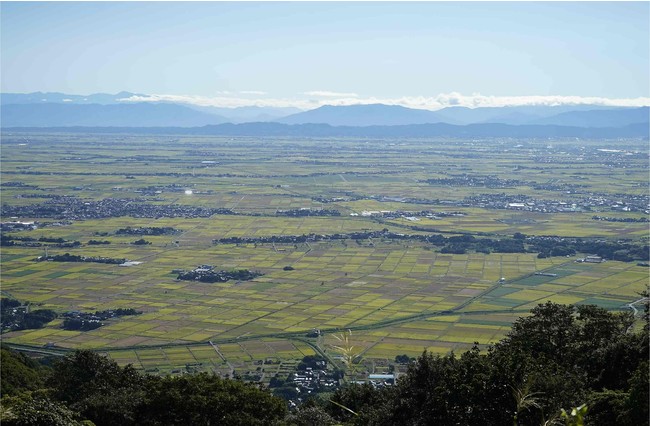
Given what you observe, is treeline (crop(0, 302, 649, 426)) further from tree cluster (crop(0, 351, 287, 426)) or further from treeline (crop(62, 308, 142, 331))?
treeline (crop(62, 308, 142, 331))

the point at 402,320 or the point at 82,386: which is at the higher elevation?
the point at 82,386

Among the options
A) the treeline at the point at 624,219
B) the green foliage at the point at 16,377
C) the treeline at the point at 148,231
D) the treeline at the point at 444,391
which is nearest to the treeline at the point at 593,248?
the treeline at the point at 624,219

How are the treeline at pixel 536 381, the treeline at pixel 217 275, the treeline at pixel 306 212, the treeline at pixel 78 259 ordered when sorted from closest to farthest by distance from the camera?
1. the treeline at pixel 536 381
2. the treeline at pixel 217 275
3. the treeline at pixel 78 259
4. the treeline at pixel 306 212

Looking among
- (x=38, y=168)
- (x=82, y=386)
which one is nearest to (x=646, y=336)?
(x=82, y=386)

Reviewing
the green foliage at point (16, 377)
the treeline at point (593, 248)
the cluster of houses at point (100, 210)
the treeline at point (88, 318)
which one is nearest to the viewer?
the green foliage at point (16, 377)

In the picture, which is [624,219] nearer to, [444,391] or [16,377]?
[16,377]

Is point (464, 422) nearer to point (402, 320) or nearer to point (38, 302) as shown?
point (402, 320)

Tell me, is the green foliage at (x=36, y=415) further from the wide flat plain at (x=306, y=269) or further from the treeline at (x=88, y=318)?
the treeline at (x=88, y=318)
